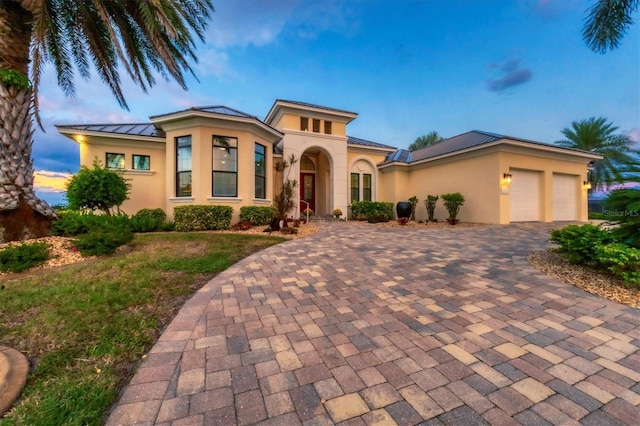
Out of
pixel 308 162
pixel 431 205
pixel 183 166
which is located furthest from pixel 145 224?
pixel 431 205

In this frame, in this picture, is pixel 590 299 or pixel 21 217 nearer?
pixel 590 299

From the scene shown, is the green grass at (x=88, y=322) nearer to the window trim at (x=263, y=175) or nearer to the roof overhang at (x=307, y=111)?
the window trim at (x=263, y=175)

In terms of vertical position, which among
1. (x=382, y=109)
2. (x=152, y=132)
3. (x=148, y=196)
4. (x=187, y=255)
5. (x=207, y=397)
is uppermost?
(x=382, y=109)

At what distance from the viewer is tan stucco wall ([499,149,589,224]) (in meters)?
11.2

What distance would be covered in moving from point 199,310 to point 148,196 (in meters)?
10.9

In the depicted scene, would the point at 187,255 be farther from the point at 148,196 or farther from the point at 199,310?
the point at 148,196

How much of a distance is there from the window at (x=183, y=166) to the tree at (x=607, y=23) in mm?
12186

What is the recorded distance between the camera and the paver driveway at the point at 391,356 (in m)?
1.59

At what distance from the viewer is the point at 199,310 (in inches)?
117

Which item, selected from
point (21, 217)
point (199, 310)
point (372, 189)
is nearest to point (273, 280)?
point (199, 310)

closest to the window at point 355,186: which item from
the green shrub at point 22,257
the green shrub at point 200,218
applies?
the green shrub at point 200,218

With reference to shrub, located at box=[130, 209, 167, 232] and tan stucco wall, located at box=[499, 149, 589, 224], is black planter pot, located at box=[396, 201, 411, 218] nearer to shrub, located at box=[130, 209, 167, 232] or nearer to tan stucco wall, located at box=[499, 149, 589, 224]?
tan stucco wall, located at box=[499, 149, 589, 224]

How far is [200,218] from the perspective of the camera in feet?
30.8

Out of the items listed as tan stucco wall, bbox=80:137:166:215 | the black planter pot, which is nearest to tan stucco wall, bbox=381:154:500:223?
the black planter pot
